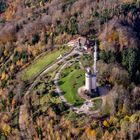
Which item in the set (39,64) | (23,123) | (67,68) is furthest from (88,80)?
(39,64)

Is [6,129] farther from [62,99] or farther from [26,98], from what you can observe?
[62,99]

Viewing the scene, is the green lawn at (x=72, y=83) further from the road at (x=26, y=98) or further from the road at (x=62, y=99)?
the road at (x=26, y=98)

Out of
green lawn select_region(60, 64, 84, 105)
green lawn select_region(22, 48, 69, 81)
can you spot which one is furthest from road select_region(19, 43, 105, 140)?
green lawn select_region(22, 48, 69, 81)

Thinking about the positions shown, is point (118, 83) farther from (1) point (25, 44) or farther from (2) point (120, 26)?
(1) point (25, 44)

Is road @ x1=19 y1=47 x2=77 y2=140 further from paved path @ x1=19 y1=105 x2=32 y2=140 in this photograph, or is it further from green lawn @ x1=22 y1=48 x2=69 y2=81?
green lawn @ x1=22 y1=48 x2=69 y2=81

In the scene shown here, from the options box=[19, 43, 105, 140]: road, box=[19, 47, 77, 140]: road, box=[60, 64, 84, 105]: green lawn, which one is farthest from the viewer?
box=[60, 64, 84, 105]: green lawn

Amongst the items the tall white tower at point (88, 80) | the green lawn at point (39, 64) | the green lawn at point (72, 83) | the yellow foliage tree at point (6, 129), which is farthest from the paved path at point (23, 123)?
the tall white tower at point (88, 80)

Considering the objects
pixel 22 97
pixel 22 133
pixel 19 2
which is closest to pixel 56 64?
pixel 22 97
